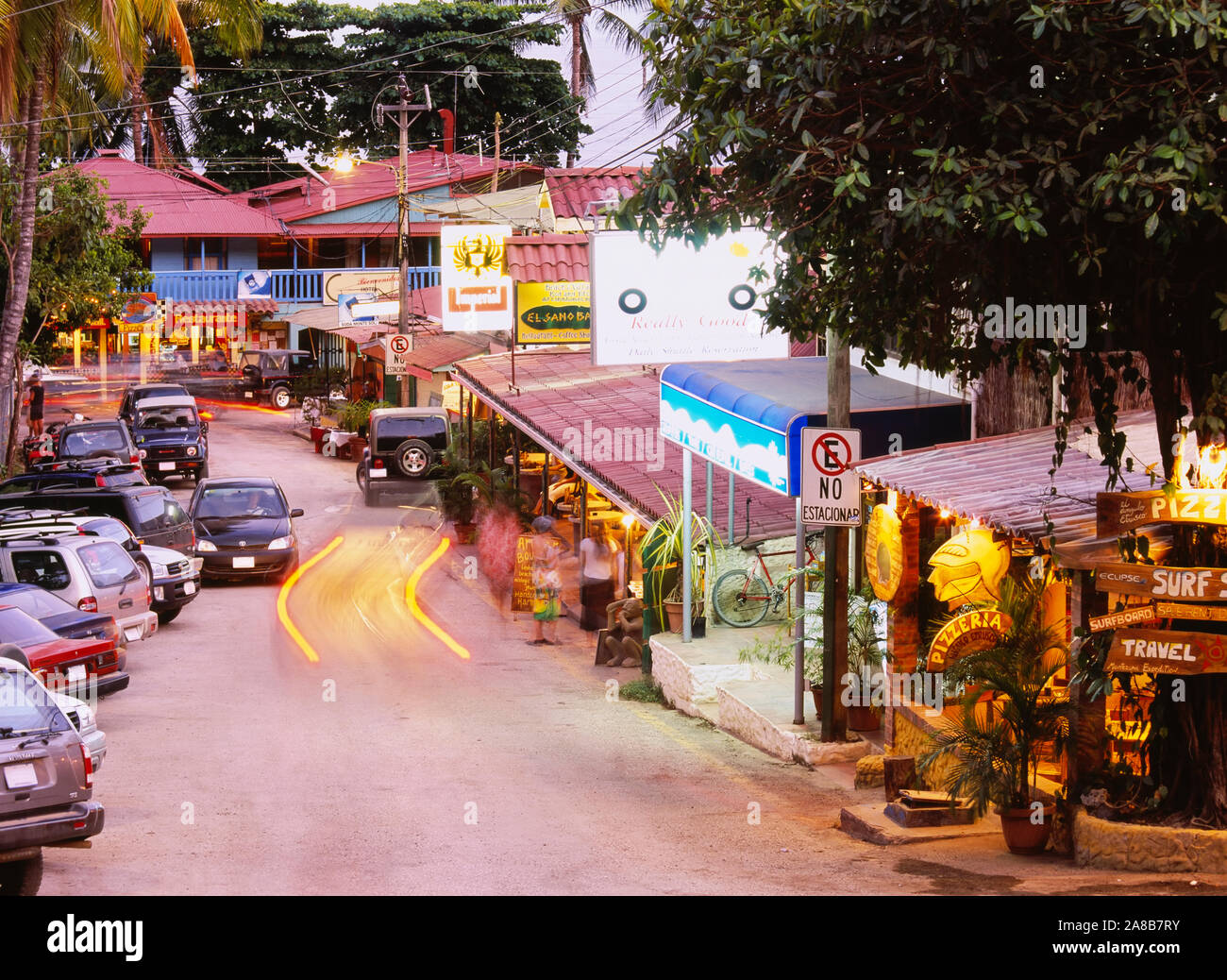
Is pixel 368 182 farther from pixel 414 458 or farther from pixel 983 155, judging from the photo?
pixel 983 155

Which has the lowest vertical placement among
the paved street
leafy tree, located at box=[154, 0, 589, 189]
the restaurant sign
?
the paved street

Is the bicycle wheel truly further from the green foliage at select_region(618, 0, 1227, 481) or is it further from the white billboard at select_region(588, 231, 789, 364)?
the green foliage at select_region(618, 0, 1227, 481)

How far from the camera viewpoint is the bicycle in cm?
1969

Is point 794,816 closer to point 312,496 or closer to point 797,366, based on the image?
point 797,366

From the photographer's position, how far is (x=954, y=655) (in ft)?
41.0

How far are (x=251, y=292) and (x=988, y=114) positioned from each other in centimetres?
4889

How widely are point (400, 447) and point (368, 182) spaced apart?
26.9 meters

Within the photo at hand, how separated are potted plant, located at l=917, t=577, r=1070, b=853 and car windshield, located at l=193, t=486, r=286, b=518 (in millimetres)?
17464

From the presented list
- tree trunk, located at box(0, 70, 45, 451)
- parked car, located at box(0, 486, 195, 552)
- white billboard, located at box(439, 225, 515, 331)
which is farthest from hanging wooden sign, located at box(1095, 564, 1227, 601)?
tree trunk, located at box(0, 70, 45, 451)

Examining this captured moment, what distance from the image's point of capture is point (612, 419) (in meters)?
23.4

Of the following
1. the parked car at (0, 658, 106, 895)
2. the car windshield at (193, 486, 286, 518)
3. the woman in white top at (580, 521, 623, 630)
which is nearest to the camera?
the parked car at (0, 658, 106, 895)

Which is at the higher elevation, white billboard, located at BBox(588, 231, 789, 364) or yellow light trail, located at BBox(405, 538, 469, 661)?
white billboard, located at BBox(588, 231, 789, 364)

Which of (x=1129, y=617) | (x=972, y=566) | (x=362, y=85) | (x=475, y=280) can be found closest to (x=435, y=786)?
(x=972, y=566)

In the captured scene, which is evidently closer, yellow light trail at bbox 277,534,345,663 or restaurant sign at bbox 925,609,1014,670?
restaurant sign at bbox 925,609,1014,670
